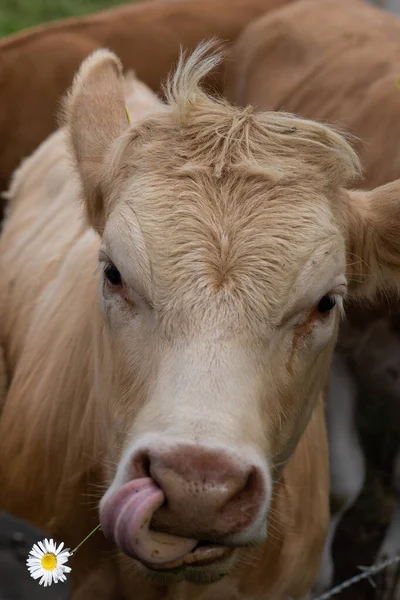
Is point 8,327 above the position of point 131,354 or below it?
below

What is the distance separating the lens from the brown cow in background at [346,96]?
14.8ft

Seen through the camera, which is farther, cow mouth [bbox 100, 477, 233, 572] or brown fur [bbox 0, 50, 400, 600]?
brown fur [bbox 0, 50, 400, 600]

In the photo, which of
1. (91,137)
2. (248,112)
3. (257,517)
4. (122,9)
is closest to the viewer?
(257,517)

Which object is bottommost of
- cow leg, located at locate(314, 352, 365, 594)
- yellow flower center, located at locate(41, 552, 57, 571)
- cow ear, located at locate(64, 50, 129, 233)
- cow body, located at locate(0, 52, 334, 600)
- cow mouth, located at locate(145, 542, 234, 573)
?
cow leg, located at locate(314, 352, 365, 594)

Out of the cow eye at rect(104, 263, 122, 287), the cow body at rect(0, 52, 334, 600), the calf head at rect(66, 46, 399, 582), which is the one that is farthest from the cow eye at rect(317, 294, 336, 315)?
the cow eye at rect(104, 263, 122, 287)

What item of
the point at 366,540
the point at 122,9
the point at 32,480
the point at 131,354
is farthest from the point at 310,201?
the point at 122,9

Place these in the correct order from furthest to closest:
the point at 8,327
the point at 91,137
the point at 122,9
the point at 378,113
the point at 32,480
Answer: the point at 122,9 < the point at 378,113 < the point at 8,327 < the point at 32,480 < the point at 91,137

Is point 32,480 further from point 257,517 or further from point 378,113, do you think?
point 378,113

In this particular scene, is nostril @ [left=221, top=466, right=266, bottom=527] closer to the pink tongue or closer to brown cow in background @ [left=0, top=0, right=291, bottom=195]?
the pink tongue

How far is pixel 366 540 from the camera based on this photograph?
4.82 meters

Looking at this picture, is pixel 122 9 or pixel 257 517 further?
pixel 122 9

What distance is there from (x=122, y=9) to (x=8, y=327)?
3.10 m

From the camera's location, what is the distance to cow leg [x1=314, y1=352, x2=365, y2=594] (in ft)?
15.7

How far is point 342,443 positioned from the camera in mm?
4949
